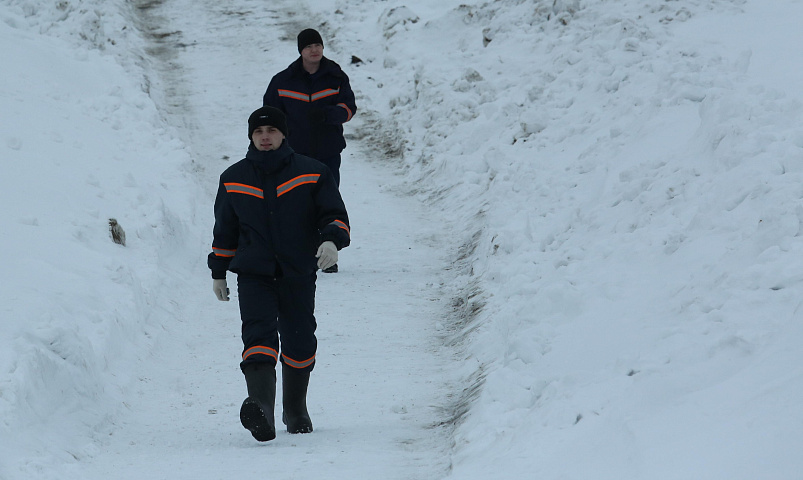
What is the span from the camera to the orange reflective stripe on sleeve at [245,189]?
4.97 metres

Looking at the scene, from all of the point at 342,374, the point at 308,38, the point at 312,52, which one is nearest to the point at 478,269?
the point at 342,374

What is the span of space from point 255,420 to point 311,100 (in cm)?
395

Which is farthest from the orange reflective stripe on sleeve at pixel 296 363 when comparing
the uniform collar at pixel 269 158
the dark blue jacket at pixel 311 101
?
the dark blue jacket at pixel 311 101

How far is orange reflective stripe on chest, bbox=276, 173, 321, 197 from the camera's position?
196 inches

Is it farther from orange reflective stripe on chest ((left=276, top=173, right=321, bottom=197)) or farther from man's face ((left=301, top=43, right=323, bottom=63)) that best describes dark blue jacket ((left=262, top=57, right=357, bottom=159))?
orange reflective stripe on chest ((left=276, top=173, right=321, bottom=197))

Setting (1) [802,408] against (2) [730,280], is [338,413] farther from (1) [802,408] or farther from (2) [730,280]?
(1) [802,408]

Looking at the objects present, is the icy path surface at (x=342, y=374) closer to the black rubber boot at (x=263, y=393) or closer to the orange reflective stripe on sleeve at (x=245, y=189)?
the black rubber boot at (x=263, y=393)

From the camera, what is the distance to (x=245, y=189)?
4.98 meters

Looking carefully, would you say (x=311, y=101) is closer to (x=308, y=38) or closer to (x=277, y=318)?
(x=308, y=38)

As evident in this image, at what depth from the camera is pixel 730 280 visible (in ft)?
15.3

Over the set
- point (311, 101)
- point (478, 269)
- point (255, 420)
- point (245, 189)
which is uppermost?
point (245, 189)

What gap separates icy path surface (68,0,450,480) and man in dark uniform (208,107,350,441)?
457mm

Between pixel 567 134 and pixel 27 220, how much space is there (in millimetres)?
5303

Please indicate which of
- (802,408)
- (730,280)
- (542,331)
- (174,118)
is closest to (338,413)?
(542,331)
